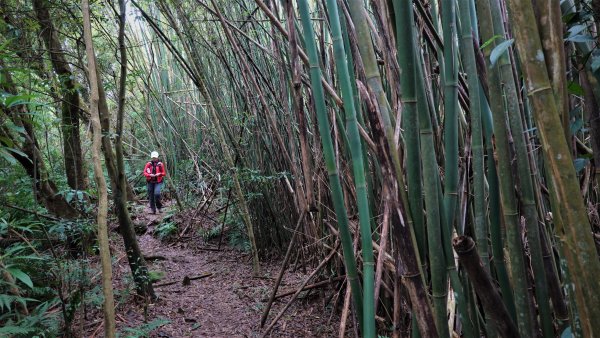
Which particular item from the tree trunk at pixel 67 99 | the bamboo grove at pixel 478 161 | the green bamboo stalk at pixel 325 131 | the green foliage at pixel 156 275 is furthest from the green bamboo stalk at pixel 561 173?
the green foliage at pixel 156 275

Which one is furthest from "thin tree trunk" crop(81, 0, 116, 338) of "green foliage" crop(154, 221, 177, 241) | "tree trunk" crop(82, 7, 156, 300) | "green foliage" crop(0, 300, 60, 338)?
"green foliage" crop(154, 221, 177, 241)

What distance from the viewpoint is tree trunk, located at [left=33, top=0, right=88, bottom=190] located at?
2975 mm

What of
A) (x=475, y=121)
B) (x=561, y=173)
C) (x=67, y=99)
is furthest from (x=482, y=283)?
(x=67, y=99)

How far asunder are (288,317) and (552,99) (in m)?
2.72

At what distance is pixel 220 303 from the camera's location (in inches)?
136

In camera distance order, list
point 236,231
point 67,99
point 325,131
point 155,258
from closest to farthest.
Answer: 1. point 325,131
2. point 67,99
3. point 155,258
4. point 236,231

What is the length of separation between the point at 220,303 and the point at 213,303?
0.06 metres

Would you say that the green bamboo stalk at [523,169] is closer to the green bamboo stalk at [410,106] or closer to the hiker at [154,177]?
the green bamboo stalk at [410,106]

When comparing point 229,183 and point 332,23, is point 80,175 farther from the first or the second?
point 332,23

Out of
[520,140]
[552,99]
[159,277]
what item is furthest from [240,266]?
Answer: [552,99]

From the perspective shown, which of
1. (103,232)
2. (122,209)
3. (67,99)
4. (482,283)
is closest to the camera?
Result: (482,283)

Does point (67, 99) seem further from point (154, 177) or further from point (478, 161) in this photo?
point (478, 161)

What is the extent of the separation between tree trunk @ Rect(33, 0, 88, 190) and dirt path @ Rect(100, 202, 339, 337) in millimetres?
871

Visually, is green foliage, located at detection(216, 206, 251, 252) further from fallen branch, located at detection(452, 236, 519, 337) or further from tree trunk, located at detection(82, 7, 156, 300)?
fallen branch, located at detection(452, 236, 519, 337)
